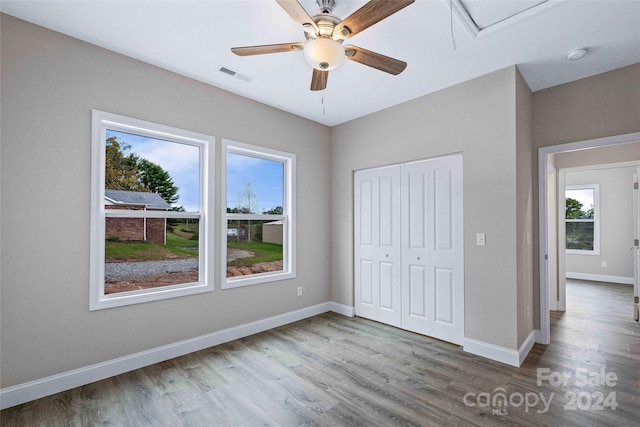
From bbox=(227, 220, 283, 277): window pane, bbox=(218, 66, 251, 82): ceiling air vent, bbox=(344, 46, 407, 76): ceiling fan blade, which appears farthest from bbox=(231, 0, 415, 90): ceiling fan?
bbox=(227, 220, 283, 277): window pane

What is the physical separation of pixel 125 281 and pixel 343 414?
2.25 m

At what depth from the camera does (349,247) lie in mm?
4359

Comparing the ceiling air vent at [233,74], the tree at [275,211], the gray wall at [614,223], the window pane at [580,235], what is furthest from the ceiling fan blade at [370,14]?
the window pane at [580,235]

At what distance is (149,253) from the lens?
2969mm

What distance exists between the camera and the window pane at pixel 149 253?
2.74 m

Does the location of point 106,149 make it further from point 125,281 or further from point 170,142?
point 125,281

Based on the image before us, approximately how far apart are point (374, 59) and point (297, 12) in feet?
2.16

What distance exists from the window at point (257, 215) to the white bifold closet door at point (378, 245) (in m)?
0.97

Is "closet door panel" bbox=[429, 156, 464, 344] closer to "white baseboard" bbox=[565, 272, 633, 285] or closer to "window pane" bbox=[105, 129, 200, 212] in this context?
"window pane" bbox=[105, 129, 200, 212]

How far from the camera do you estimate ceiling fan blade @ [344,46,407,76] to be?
199cm

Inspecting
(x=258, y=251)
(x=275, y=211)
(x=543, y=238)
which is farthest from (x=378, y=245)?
(x=543, y=238)

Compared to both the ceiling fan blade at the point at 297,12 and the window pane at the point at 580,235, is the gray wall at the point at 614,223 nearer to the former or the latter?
the window pane at the point at 580,235

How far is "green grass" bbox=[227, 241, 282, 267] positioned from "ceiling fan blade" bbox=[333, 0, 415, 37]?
262cm

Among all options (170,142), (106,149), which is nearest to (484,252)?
(170,142)
